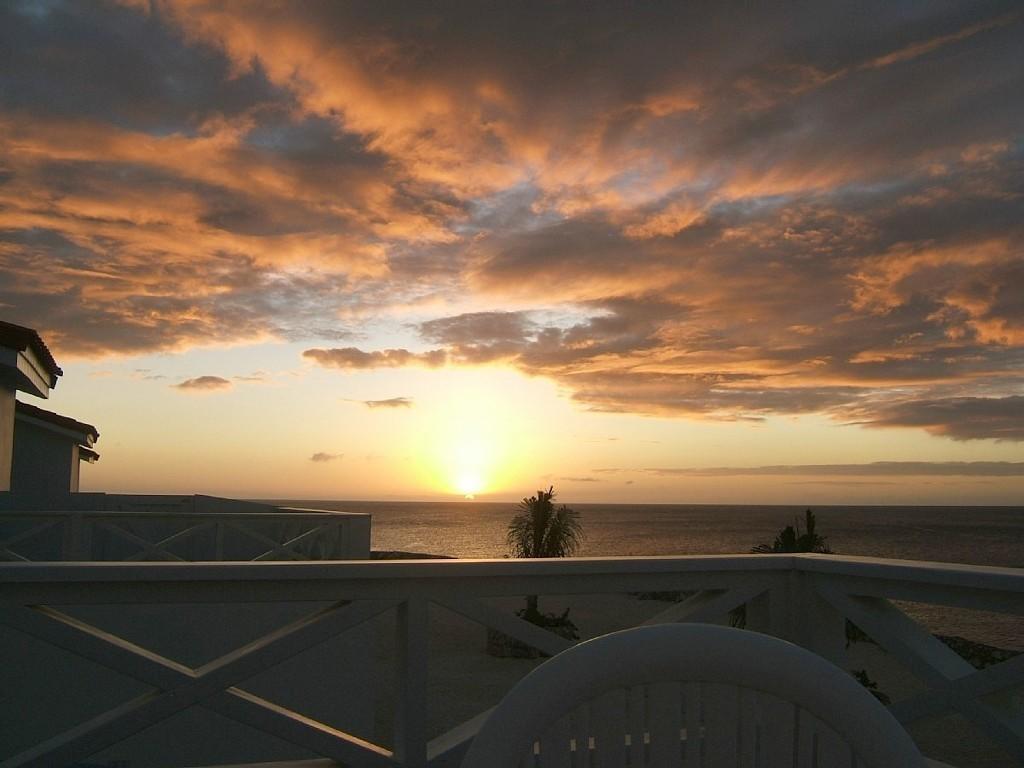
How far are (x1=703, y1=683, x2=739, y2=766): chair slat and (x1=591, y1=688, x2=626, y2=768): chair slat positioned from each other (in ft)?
0.50

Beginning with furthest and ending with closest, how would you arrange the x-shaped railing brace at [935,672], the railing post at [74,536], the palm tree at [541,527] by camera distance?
the palm tree at [541,527], the railing post at [74,536], the x-shaped railing brace at [935,672]

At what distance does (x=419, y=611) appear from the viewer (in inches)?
102

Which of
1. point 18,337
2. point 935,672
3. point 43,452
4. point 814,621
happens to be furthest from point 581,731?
point 43,452

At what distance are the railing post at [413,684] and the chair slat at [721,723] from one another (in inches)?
47.7

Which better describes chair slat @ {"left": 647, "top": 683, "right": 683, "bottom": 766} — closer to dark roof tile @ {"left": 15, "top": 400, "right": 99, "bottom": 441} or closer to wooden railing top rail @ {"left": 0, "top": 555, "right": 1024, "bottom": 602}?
wooden railing top rail @ {"left": 0, "top": 555, "right": 1024, "bottom": 602}

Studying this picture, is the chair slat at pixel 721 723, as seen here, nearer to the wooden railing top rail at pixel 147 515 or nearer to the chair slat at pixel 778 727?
the chair slat at pixel 778 727

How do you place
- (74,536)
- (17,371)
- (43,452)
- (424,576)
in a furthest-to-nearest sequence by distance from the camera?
(43,452) → (74,536) → (17,371) → (424,576)

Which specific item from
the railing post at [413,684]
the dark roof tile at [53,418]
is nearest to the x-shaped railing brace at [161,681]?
the railing post at [413,684]

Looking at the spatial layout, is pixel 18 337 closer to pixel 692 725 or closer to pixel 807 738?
pixel 692 725

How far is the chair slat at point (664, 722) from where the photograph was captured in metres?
1.49

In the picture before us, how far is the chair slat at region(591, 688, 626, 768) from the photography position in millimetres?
1476

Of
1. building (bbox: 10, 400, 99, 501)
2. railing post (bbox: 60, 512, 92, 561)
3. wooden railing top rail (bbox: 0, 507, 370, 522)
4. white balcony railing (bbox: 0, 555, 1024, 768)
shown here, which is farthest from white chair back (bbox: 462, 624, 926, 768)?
building (bbox: 10, 400, 99, 501)

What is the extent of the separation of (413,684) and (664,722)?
1.25 metres

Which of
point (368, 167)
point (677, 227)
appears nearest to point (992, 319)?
point (677, 227)
